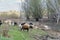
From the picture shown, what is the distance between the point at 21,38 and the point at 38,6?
895cm

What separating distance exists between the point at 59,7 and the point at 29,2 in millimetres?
3134

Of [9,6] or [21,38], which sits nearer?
[21,38]

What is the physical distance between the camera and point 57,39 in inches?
422

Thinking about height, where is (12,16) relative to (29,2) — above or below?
below

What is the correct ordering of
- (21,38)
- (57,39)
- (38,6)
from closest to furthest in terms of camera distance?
(21,38) < (57,39) < (38,6)

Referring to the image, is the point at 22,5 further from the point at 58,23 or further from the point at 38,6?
the point at 58,23

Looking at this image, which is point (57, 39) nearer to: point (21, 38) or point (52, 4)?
point (21, 38)

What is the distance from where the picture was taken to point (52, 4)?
654 inches

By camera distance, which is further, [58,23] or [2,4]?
[2,4]

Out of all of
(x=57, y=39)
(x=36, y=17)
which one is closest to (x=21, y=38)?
(x=57, y=39)

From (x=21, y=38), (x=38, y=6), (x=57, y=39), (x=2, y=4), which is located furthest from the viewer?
(x=2, y=4)

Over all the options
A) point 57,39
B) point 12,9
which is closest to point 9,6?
point 12,9

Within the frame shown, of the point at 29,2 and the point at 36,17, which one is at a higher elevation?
the point at 29,2

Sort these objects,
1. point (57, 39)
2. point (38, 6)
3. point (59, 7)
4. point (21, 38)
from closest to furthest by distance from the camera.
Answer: point (21, 38) < point (57, 39) < point (59, 7) < point (38, 6)
